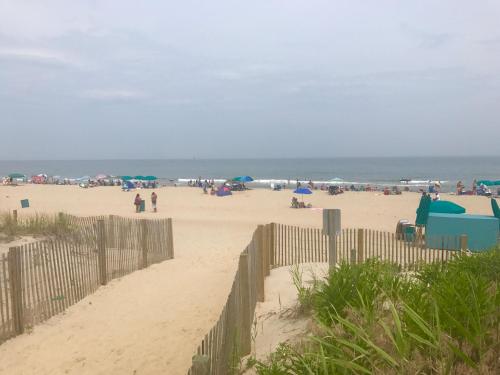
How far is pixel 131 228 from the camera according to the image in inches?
375

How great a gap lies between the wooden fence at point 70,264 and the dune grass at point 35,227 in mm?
2197

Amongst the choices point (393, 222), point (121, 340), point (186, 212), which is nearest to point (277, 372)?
point (121, 340)

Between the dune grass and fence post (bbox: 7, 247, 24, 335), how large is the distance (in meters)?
4.75

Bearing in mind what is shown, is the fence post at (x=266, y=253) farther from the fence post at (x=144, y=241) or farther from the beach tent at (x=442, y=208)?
the beach tent at (x=442, y=208)

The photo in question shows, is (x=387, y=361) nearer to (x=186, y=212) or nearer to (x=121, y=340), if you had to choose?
(x=121, y=340)

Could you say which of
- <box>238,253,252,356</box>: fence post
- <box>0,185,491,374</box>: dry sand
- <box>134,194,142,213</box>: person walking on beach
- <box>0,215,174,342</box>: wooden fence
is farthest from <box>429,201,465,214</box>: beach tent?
<box>134,194,142,213</box>: person walking on beach

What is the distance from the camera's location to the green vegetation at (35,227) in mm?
10953

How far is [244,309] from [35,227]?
8467 millimetres

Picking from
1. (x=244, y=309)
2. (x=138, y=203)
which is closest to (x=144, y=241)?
(x=244, y=309)

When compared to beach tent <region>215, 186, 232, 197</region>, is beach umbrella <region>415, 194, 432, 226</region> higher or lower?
higher

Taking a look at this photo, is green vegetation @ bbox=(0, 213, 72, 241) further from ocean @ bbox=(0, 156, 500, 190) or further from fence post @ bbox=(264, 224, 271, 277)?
ocean @ bbox=(0, 156, 500, 190)

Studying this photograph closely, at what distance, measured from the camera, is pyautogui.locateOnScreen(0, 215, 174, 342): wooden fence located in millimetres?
6070

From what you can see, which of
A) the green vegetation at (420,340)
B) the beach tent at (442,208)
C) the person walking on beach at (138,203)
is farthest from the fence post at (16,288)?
the person walking on beach at (138,203)

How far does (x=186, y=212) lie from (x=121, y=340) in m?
→ 19.0
